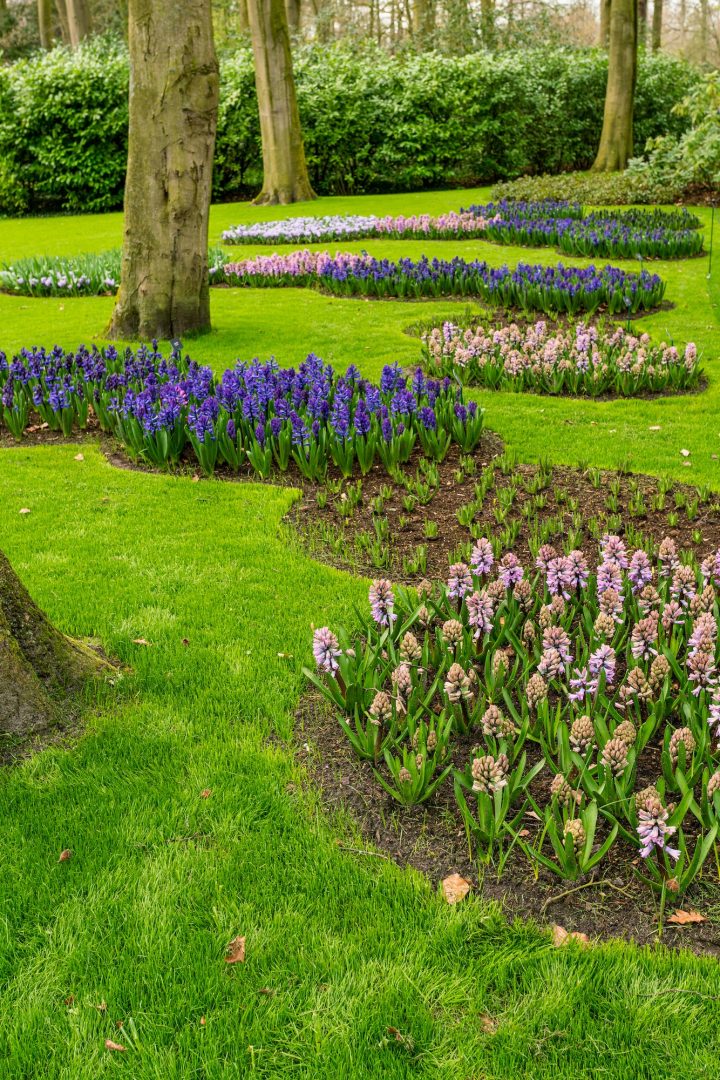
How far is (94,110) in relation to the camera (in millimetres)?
21172

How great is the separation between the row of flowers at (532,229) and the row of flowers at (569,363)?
15.3 feet

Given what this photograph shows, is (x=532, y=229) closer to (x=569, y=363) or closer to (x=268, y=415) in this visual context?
(x=569, y=363)

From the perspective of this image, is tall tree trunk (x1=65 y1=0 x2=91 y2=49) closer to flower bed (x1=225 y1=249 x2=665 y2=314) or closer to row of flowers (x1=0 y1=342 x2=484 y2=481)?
flower bed (x1=225 y1=249 x2=665 y2=314)

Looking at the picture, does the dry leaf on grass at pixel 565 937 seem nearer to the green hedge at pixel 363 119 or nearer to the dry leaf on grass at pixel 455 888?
the dry leaf on grass at pixel 455 888

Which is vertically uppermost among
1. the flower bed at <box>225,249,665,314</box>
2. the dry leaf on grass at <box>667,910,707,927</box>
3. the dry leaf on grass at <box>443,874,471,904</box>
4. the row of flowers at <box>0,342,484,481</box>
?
the flower bed at <box>225,249,665,314</box>

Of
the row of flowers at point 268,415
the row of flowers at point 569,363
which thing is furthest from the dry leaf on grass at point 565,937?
the row of flowers at point 569,363

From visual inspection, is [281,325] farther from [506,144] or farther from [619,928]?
[506,144]

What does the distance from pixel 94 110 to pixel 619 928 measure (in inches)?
890

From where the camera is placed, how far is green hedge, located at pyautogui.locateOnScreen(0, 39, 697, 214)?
70.0 feet

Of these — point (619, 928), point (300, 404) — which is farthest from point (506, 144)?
point (619, 928)

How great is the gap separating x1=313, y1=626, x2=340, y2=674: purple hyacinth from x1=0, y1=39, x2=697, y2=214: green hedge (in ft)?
69.0

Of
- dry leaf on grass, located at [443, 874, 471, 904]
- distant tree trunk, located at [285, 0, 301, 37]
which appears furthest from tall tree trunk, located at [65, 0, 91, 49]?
dry leaf on grass, located at [443, 874, 471, 904]

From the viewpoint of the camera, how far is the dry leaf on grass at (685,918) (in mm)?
2594

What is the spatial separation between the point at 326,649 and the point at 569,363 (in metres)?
4.91
